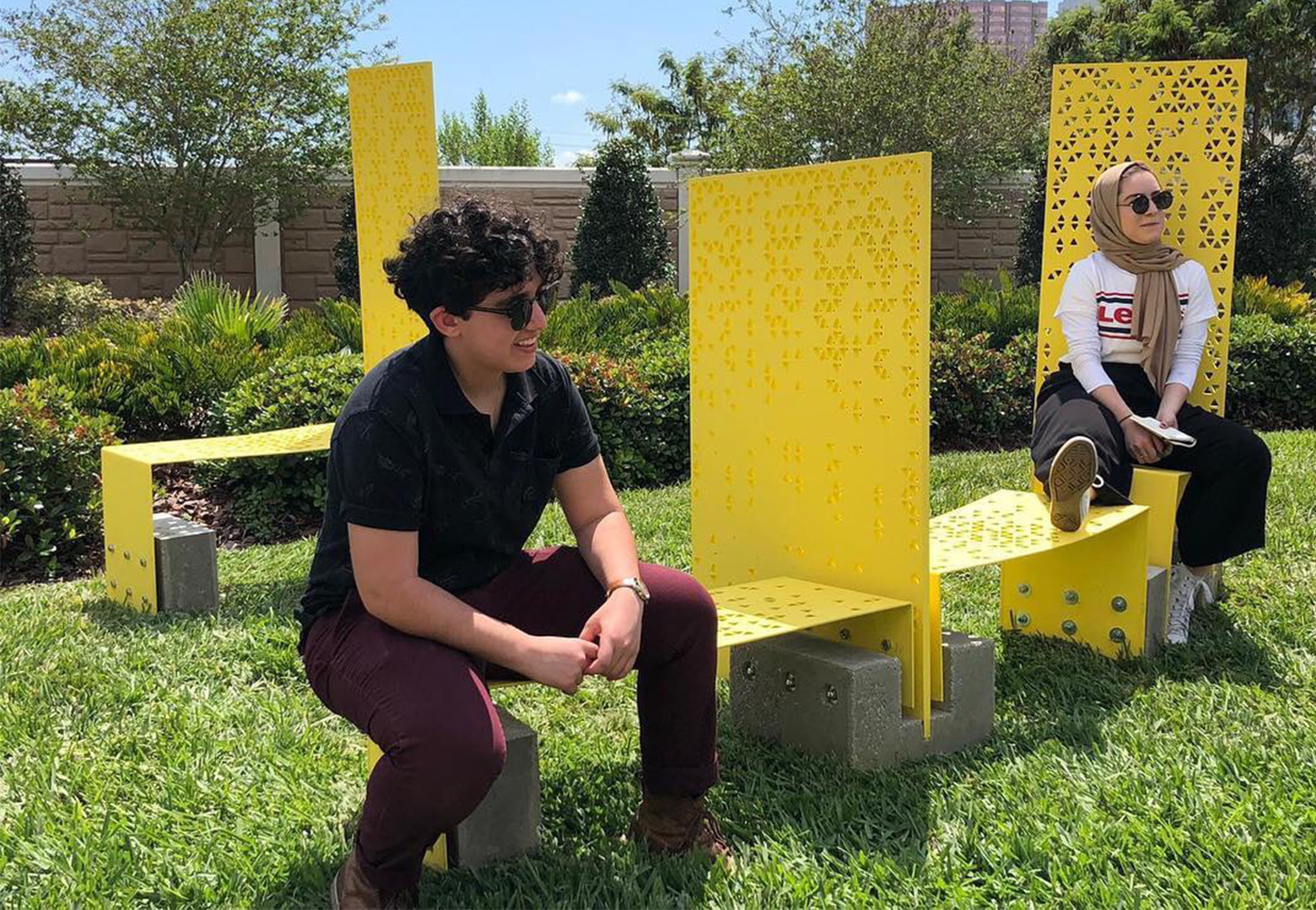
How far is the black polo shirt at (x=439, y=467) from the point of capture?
2246 mm

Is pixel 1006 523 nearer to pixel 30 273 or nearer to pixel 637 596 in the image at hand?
pixel 637 596

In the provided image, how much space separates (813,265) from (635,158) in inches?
569

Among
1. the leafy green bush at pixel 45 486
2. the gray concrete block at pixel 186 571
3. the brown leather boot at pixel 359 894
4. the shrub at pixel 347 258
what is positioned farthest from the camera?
the shrub at pixel 347 258

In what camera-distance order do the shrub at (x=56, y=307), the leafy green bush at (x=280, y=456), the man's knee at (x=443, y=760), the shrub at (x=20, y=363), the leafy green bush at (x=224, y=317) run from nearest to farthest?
the man's knee at (x=443, y=760), the leafy green bush at (x=280, y=456), the shrub at (x=20, y=363), the leafy green bush at (x=224, y=317), the shrub at (x=56, y=307)

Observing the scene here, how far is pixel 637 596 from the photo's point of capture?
2426 millimetres

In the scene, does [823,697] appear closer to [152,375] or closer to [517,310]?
[517,310]

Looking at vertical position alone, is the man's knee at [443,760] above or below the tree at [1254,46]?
below

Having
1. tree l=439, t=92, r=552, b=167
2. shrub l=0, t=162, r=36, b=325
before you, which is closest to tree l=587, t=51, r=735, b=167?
tree l=439, t=92, r=552, b=167

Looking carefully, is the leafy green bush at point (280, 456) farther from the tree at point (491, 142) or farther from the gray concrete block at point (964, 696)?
the tree at point (491, 142)

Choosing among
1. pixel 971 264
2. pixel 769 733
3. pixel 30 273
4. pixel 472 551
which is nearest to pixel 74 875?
pixel 472 551

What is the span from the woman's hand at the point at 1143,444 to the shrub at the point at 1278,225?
14.0 metres

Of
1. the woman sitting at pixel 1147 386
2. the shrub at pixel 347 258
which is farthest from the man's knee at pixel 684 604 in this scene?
the shrub at pixel 347 258

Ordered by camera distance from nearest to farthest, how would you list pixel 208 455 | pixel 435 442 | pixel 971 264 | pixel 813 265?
1. pixel 435 442
2. pixel 813 265
3. pixel 208 455
4. pixel 971 264

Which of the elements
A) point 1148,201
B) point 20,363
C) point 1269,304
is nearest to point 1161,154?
point 1148,201
